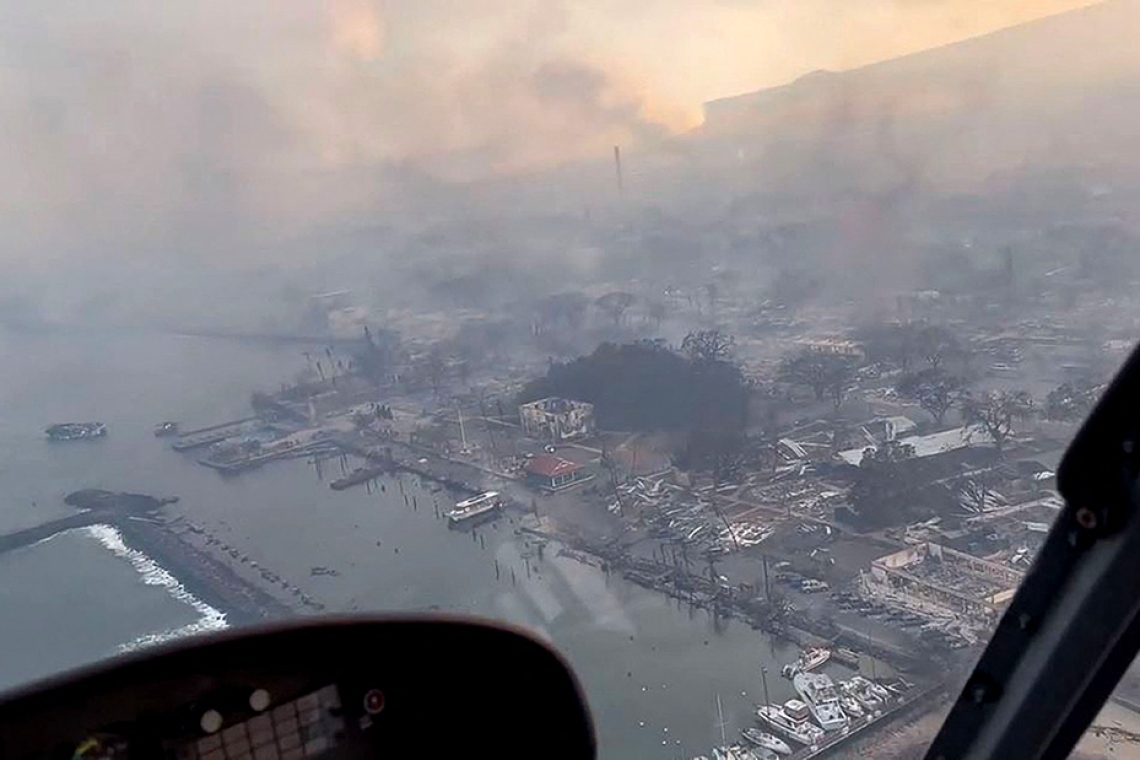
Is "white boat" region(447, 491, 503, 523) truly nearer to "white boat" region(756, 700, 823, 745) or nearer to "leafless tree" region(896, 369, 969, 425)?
"white boat" region(756, 700, 823, 745)

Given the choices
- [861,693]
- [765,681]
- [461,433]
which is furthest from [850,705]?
[461,433]

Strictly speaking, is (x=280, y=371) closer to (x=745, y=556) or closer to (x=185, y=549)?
(x=185, y=549)

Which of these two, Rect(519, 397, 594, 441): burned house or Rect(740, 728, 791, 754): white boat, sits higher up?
Rect(519, 397, 594, 441): burned house

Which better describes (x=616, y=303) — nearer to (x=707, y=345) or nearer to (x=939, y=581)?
(x=707, y=345)

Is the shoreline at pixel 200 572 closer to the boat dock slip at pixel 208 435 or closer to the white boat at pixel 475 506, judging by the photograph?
the boat dock slip at pixel 208 435

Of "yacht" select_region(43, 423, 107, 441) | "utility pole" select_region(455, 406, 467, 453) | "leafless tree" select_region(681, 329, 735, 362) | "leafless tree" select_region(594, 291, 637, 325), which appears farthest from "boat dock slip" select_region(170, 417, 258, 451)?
"leafless tree" select_region(681, 329, 735, 362)

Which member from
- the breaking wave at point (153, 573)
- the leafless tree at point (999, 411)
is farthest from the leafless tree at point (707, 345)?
the breaking wave at point (153, 573)

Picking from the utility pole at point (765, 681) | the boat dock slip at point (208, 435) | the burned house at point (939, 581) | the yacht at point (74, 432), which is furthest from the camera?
the boat dock slip at point (208, 435)

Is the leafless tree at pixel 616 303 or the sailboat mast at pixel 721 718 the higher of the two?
the leafless tree at pixel 616 303
